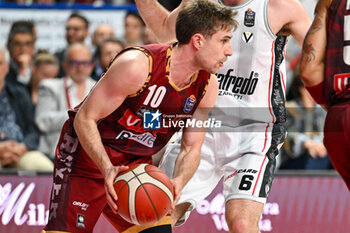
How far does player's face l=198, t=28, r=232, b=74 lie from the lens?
14.4ft

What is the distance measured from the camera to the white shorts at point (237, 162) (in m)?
4.95

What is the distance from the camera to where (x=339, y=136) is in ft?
12.4

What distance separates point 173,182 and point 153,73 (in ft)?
2.45

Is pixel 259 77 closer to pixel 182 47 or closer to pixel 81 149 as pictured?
pixel 182 47

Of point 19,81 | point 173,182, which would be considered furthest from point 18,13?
point 173,182

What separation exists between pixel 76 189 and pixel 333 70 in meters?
1.93

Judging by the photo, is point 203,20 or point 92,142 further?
point 203,20

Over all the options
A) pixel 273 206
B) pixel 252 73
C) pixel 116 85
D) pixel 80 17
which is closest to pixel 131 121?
pixel 116 85

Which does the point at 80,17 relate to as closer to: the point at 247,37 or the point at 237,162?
the point at 247,37

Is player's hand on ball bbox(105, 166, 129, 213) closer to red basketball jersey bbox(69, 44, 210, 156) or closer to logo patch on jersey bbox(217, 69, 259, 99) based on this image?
red basketball jersey bbox(69, 44, 210, 156)

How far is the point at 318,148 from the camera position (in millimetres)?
7363

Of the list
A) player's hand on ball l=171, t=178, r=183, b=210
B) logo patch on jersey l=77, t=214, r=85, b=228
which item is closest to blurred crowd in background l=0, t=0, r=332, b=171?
logo patch on jersey l=77, t=214, r=85, b=228

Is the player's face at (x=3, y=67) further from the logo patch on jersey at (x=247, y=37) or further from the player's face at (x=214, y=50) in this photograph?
the player's face at (x=214, y=50)

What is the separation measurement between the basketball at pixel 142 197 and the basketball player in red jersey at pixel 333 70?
109cm
